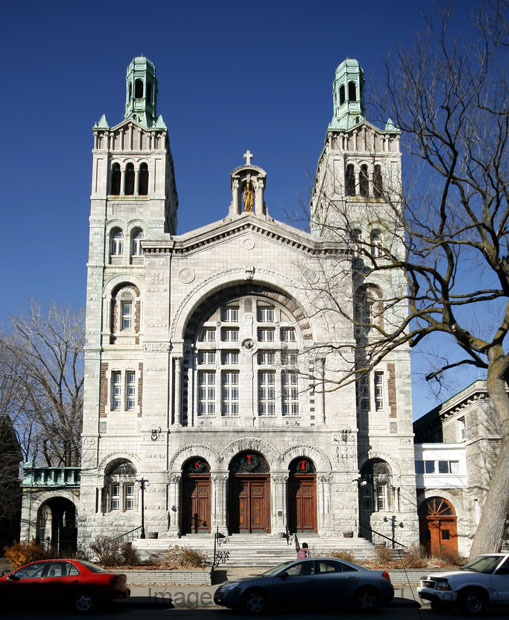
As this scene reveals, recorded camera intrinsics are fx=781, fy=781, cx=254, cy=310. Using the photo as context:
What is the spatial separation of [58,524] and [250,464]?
14354mm

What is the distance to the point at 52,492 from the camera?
40062 millimetres

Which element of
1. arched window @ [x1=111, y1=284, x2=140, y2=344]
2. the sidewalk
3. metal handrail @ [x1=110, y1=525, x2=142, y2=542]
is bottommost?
the sidewalk

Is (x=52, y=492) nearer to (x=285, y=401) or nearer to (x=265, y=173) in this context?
(x=285, y=401)

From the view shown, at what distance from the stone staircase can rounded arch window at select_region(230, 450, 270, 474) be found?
3.05 metres

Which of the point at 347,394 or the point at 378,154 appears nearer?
the point at 347,394

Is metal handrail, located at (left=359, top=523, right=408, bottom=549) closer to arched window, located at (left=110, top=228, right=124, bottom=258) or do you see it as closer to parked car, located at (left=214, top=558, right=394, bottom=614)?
parked car, located at (left=214, top=558, right=394, bottom=614)

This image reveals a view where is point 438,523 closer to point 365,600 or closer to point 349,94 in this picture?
point 365,600

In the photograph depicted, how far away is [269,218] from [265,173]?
2.66 metres

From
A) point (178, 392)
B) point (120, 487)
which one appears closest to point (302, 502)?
point (178, 392)

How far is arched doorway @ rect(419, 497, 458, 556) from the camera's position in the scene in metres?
39.3

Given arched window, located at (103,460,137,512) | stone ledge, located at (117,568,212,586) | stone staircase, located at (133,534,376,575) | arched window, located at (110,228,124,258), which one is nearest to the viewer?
stone ledge, located at (117,568,212,586)

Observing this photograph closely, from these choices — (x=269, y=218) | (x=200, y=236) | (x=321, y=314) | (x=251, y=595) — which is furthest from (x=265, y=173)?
(x=251, y=595)

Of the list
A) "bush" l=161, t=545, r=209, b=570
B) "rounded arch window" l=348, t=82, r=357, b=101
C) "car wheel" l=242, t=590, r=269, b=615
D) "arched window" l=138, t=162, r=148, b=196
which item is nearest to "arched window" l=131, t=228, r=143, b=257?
"arched window" l=138, t=162, r=148, b=196

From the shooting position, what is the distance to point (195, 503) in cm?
3741
